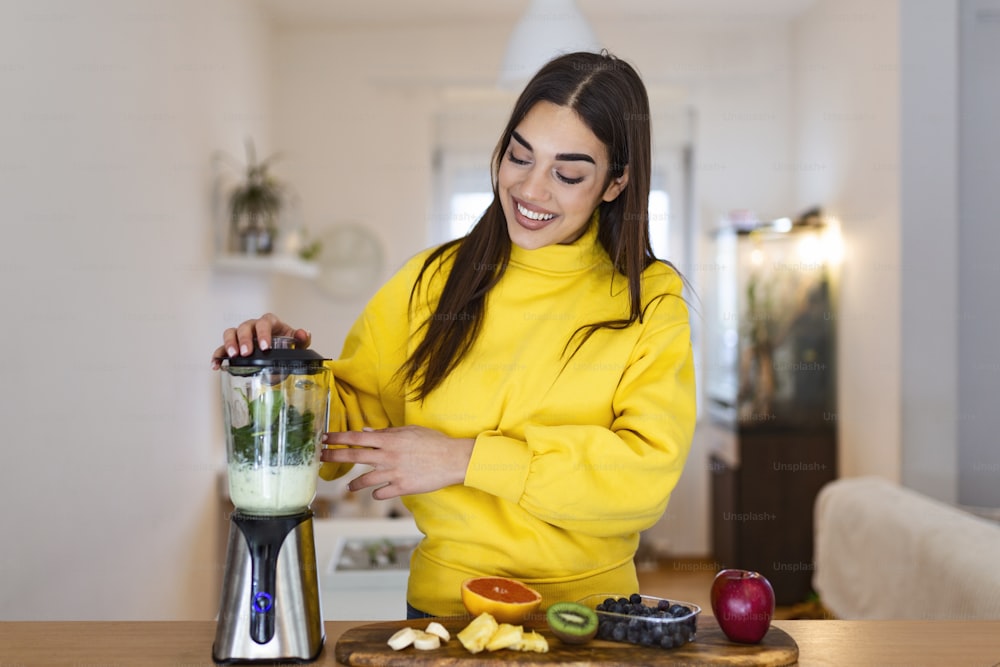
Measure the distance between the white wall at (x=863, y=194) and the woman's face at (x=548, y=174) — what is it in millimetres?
2589

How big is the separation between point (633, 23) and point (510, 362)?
4.12m

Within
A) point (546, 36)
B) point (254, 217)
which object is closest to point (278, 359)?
point (546, 36)

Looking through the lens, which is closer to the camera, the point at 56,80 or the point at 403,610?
the point at 403,610

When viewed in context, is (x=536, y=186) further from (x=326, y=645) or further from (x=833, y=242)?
(x=833, y=242)

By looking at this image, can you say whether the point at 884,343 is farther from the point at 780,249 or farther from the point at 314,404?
the point at 314,404

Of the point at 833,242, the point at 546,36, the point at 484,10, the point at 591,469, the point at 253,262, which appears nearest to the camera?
the point at 591,469

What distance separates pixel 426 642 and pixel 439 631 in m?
0.03

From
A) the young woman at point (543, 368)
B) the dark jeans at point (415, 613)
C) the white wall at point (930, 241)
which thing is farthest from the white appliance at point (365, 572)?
the white wall at point (930, 241)

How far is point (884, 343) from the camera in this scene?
12.1 ft

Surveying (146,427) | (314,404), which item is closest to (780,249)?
(146,427)

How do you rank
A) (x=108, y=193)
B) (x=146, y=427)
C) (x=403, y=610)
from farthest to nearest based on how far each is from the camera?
(x=146, y=427)
(x=108, y=193)
(x=403, y=610)

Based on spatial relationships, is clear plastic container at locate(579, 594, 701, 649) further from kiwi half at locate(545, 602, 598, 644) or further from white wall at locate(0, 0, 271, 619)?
white wall at locate(0, 0, 271, 619)

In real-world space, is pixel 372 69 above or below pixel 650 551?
above

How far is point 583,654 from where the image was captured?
1.08 meters
